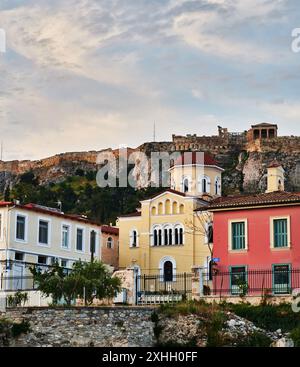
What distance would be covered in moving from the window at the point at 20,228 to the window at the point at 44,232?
204cm

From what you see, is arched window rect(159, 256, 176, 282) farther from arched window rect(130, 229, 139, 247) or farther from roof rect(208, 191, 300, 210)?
roof rect(208, 191, 300, 210)

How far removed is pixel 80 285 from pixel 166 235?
126 ft

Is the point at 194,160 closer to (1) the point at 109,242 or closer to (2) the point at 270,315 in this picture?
(1) the point at 109,242

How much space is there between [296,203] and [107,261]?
3794cm

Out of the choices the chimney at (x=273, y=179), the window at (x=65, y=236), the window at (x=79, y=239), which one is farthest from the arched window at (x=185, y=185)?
the window at (x=65, y=236)

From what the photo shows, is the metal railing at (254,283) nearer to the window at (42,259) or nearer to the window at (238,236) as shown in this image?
the window at (238,236)

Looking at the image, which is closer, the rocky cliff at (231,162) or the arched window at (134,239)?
the arched window at (134,239)

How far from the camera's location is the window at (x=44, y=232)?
71.2m

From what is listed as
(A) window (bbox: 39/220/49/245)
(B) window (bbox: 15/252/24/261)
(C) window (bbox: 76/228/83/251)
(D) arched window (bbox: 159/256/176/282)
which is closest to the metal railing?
(B) window (bbox: 15/252/24/261)

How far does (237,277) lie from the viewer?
2296 inches

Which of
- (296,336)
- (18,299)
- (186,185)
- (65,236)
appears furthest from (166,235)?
(296,336)
